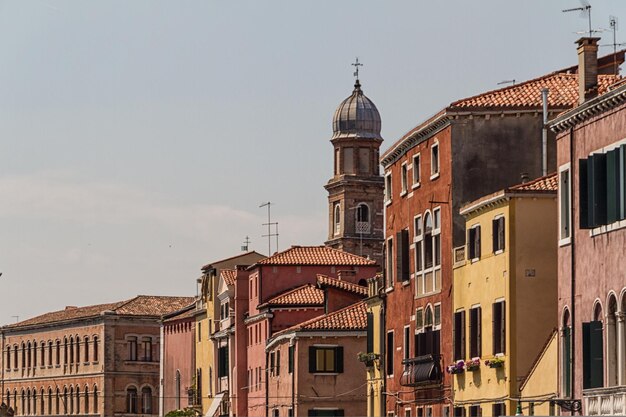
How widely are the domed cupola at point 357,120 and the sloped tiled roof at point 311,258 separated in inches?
2140

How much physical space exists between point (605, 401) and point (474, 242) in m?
13.6

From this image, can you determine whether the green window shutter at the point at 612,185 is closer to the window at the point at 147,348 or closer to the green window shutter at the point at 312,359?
the green window shutter at the point at 312,359

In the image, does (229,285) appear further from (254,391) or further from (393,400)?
(393,400)

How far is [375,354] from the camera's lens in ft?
221

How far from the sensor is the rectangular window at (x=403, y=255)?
205 ft

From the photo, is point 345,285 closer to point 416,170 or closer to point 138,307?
point 416,170

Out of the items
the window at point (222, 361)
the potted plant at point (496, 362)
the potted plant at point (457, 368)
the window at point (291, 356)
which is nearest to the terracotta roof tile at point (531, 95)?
the potted plant at point (457, 368)

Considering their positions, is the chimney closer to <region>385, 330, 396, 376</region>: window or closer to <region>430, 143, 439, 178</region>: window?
<region>430, 143, 439, 178</region>: window

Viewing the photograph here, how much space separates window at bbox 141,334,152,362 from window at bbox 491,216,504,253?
89.3 meters

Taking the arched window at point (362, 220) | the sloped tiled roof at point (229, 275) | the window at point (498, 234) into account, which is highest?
the arched window at point (362, 220)

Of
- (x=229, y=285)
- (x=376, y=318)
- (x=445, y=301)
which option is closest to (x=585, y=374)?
(x=445, y=301)

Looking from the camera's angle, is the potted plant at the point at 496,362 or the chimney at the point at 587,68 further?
the potted plant at the point at 496,362

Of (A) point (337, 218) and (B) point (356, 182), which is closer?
(B) point (356, 182)

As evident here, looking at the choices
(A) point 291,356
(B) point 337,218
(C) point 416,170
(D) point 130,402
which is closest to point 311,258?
(A) point 291,356
